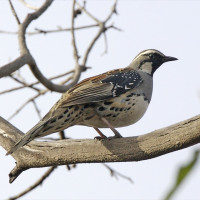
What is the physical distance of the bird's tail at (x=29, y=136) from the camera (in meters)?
4.15

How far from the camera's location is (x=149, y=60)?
259 inches

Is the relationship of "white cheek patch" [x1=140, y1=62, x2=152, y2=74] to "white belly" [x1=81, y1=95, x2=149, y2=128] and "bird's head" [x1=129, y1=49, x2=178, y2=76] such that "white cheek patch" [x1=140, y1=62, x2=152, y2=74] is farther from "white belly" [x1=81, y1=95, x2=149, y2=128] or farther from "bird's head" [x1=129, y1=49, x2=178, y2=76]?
"white belly" [x1=81, y1=95, x2=149, y2=128]

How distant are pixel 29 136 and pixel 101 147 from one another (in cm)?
78

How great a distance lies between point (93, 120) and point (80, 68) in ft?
6.23

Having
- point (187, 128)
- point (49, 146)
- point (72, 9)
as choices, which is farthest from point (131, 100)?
point (72, 9)

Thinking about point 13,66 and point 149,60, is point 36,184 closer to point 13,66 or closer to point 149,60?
point 13,66

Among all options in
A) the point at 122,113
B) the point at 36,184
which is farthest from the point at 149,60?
Answer: the point at 36,184

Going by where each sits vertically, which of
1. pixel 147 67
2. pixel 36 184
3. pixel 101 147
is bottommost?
pixel 36 184

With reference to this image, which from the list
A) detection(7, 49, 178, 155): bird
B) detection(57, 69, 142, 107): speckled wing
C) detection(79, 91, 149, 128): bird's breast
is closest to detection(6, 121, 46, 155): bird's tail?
detection(7, 49, 178, 155): bird

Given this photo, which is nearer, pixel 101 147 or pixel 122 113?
pixel 101 147

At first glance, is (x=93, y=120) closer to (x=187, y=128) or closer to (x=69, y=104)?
(x=69, y=104)

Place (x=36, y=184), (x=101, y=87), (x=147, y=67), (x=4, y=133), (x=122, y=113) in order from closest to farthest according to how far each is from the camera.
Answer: (x=4, y=133), (x=122, y=113), (x=101, y=87), (x=36, y=184), (x=147, y=67)

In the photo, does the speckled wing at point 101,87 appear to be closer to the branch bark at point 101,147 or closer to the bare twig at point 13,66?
the branch bark at point 101,147

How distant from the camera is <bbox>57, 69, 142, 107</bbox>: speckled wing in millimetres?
4789
